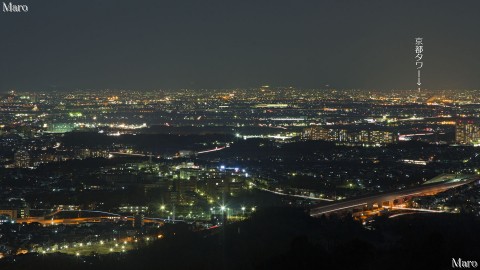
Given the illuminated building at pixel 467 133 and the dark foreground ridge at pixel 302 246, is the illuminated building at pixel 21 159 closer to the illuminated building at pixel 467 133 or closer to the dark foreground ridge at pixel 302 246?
the dark foreground ridge at pixel 302 246

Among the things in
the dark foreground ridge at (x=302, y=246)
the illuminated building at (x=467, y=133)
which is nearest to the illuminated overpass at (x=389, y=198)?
the dark foreground ridge at (x=302, y=246)

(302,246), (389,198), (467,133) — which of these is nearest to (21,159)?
(389,198)

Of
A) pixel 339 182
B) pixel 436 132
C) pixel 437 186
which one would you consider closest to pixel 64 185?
pixel 339 182

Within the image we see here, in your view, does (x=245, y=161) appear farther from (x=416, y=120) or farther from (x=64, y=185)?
(x=416, y=120)

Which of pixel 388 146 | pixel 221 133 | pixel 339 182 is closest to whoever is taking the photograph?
→ pixel 339 182

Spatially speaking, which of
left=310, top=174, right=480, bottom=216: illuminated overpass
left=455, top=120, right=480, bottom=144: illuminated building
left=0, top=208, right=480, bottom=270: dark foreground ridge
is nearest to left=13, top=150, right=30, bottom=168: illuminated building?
left=310, top=174, right=480, bottom=216: illuminated overpass

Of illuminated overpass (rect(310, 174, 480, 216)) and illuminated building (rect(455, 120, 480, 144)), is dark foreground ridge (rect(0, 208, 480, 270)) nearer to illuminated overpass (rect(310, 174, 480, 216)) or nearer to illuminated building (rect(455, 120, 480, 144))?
illuminated overpass (rect(310, 174, 480, 216))
